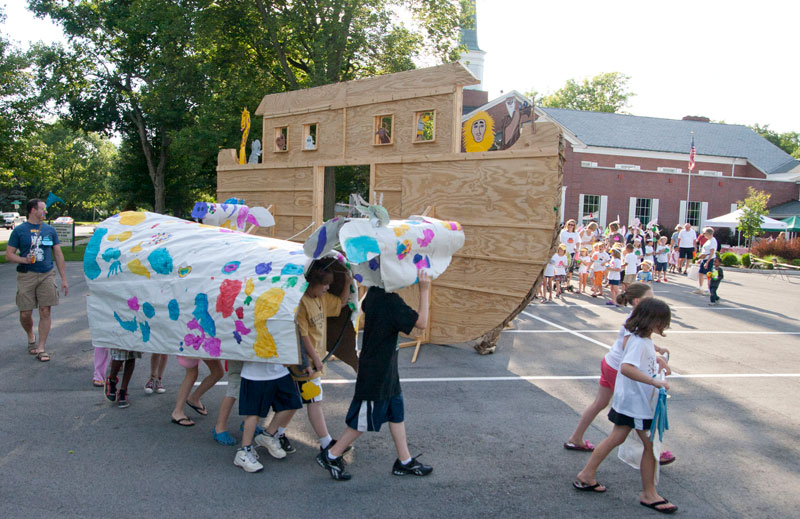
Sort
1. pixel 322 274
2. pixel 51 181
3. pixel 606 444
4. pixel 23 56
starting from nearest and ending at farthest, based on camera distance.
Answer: pixel 606 444 → pixel 322 274 → pixel 23 56 → pixel 51 181

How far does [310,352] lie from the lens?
4469mm

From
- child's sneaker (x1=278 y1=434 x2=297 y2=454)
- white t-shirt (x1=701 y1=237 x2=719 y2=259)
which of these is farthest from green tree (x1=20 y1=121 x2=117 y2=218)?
child's sneaker (x1=278 y1=434 x2=297 y2=454)

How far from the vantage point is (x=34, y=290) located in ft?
24.8

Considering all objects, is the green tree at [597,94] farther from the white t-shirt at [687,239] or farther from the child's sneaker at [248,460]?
the child's sneaker at [248,460]

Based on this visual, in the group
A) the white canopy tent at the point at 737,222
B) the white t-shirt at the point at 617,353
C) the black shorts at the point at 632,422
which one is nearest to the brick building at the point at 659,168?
the white canopy tent at the point at 737,222

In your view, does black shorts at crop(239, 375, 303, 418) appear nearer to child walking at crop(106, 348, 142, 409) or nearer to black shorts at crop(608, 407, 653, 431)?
child walking at crop(106, 348, 142, 409)

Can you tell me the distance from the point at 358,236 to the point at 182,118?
28.9 meters

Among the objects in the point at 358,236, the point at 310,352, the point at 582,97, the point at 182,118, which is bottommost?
the point at 310,352

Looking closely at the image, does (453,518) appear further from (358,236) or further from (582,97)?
(582,97)

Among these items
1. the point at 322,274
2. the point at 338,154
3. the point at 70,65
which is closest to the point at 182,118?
the point at 70,65

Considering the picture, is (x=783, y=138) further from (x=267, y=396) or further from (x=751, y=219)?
(x=267, y=396)

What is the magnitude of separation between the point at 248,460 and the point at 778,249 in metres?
31.3

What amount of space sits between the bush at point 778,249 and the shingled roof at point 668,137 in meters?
15.5

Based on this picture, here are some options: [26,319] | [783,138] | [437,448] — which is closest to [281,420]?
[437,448]
